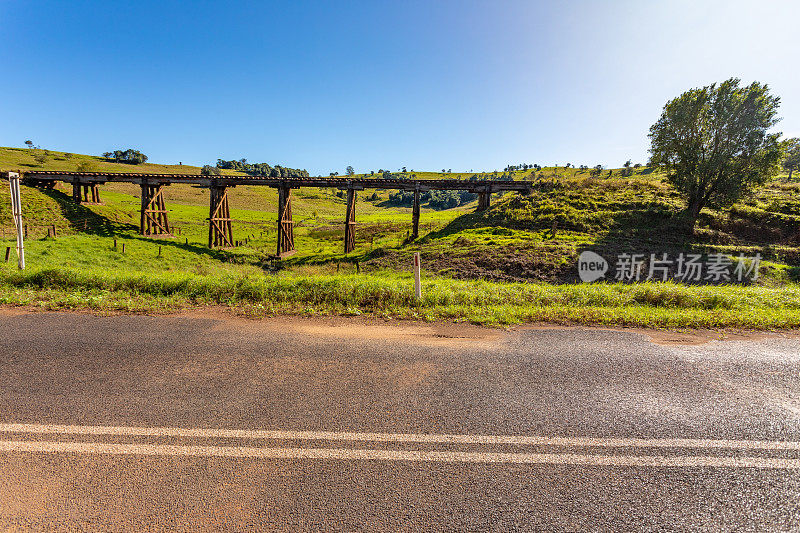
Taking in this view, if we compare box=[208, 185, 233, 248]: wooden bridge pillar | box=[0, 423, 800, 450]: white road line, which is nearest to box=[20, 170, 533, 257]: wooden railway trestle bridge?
box=[208, 185, 233, 248]: wooden bridge pillar

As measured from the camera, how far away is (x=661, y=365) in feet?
15.4

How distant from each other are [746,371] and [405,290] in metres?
6.16

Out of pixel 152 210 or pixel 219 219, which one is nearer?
pixel 219 219

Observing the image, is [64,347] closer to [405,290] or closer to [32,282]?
[32,282]

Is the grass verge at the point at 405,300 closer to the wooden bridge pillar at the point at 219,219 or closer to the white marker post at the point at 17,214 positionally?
the white marker post at the point at 17,214

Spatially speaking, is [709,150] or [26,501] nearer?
[26,501]

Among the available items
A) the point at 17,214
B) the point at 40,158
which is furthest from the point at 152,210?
the point at 40,158

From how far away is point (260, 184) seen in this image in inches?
1120

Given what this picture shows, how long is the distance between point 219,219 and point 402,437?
31.1m

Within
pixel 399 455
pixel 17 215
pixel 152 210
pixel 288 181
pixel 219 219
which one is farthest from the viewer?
pixel 152 210

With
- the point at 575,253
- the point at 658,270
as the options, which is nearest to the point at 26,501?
the point at 575,253

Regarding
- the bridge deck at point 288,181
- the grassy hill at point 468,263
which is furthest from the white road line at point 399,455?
the bridge deck at point 288,181

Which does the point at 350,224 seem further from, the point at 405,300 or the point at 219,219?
the point at 405,300

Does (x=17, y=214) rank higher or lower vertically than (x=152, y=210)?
lower
